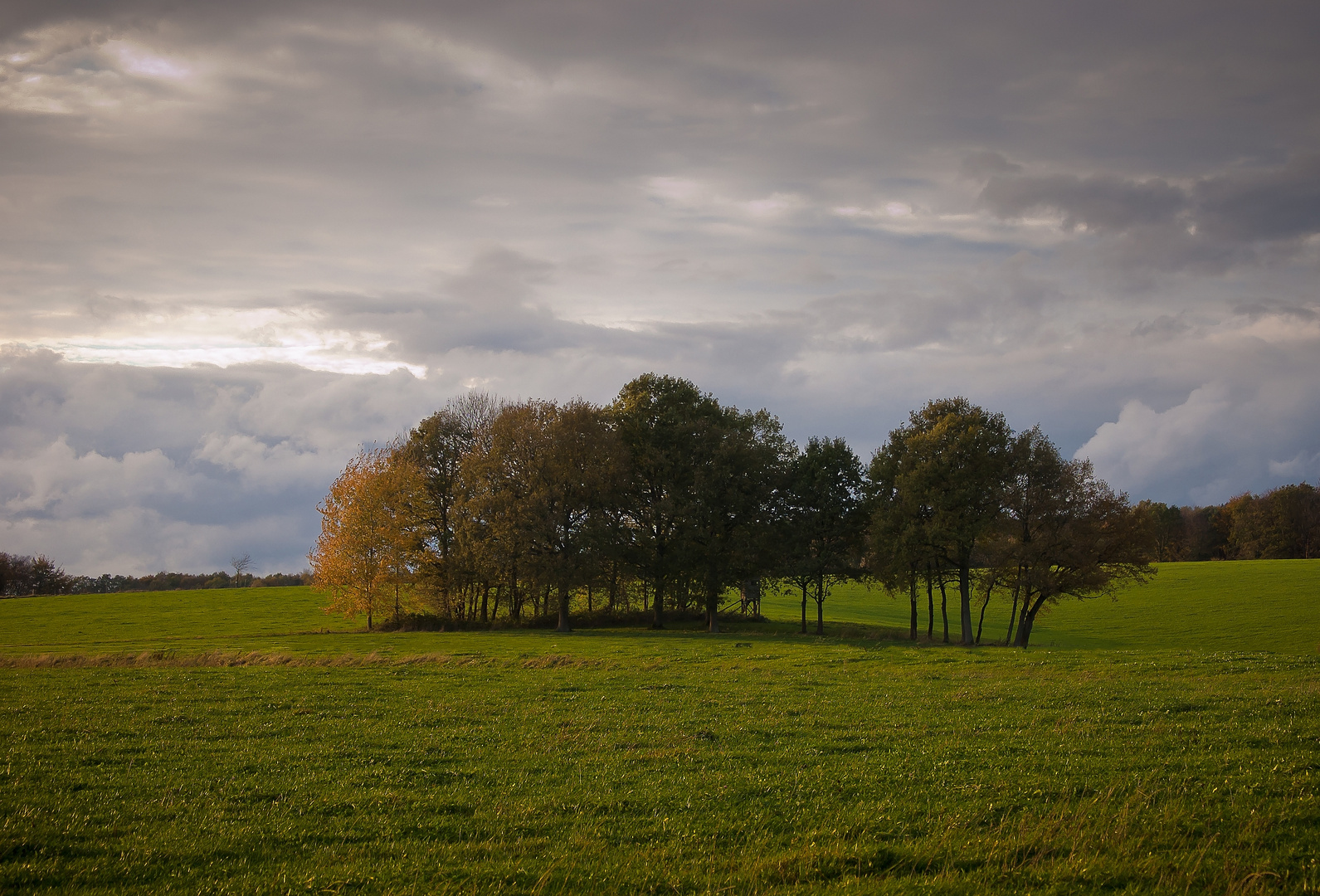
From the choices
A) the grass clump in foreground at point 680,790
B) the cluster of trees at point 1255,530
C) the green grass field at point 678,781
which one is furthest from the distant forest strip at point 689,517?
the cluster of trees at point 1255,530

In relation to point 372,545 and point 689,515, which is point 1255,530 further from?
point 372,545

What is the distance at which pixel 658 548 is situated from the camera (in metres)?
61.7

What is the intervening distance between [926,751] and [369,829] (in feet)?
33.4

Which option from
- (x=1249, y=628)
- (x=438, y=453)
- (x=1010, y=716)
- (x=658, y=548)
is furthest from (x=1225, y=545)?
(x=1010, y=716)

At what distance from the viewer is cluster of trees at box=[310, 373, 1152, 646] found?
163ft

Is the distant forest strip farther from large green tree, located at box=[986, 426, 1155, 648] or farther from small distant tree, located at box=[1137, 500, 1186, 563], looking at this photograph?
small distant tree, located at box=[1137, 500, 1186, 563]

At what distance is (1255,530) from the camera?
122125mm

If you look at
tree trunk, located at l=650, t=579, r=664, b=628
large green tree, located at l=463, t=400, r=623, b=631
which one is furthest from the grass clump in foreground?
tree trunk, located at l=650, t=579, r=664, b=628

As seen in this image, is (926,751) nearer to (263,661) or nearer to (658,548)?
(263,661)

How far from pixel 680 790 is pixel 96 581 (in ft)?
530

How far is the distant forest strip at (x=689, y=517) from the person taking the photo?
49688mm

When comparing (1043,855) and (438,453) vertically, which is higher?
(438,453)

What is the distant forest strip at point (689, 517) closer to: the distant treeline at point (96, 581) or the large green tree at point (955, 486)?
the large green tree at point (955, 486)

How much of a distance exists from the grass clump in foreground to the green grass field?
2.2 inches
